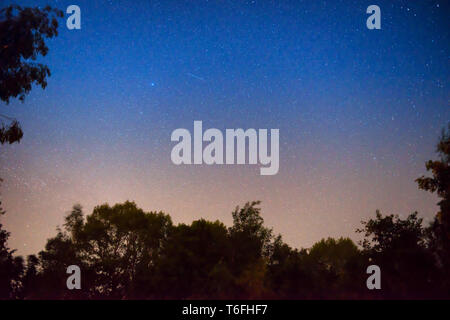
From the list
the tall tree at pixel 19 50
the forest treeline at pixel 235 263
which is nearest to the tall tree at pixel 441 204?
the forest treeline at pixel 235 263

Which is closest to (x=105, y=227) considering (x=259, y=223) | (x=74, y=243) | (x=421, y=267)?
(x=74, y=243)

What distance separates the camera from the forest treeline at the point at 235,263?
18.5m

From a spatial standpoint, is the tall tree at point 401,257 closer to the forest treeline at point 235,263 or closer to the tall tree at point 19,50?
the forest treeline at point 235,263

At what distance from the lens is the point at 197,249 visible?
3216 cm

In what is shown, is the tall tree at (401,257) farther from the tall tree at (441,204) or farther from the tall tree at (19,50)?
the tall tree at (19,50)

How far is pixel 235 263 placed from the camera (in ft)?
90.0

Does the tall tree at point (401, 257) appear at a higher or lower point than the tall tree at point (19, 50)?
lower

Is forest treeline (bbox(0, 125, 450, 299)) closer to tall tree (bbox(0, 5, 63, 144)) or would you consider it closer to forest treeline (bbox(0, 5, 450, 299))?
forest treeline (bbox(0, 5, 450, 299))

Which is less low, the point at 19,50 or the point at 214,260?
the point at 19,50

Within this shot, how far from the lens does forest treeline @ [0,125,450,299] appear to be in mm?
18453

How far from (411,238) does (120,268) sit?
33.6 metres

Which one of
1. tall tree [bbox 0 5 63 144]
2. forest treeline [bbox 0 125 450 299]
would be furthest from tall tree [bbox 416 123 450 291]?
tall tree [bbox 0 5 63 144]

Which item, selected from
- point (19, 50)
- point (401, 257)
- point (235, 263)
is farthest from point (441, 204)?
point (19, 50)

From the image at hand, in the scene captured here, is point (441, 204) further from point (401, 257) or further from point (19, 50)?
point (19, 50)
